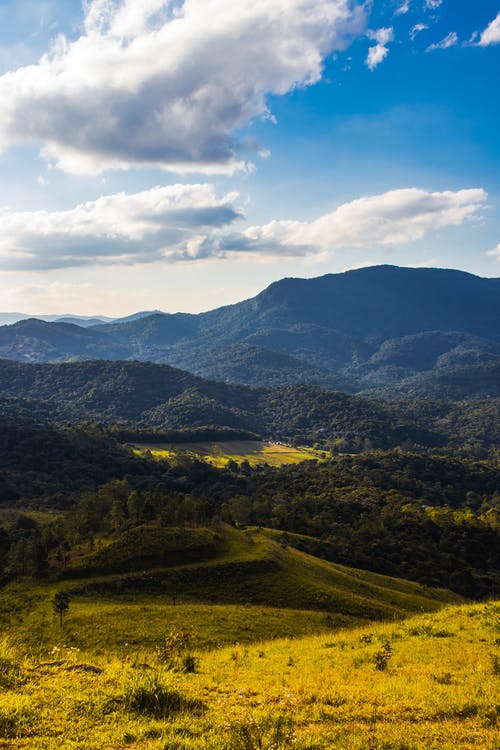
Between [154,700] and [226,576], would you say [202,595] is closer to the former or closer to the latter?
[226,576]

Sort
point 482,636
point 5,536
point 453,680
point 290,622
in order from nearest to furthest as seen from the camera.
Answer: point 453,680 → point 482,636 → point 290,622 → point 5,536

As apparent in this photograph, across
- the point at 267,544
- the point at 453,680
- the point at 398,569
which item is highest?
the point at 453,680

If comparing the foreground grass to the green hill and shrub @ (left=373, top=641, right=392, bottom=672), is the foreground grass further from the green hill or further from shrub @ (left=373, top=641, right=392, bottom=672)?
the green hill

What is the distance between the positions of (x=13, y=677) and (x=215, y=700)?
225 inches

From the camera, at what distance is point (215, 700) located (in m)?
12.4

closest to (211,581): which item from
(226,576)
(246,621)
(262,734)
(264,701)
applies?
(226,576)

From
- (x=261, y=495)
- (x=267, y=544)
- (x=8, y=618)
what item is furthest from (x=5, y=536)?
(x=261, y=495)

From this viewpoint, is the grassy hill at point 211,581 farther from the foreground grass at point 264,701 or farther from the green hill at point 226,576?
the foreground grass at point 264,701

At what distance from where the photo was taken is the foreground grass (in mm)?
9352

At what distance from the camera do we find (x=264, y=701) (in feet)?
40.5

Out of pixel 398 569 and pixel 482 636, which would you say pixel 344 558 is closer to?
pixel 398 569

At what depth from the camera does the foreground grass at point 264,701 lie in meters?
9.35

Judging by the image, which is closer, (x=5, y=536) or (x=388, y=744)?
(x=388, y=744)

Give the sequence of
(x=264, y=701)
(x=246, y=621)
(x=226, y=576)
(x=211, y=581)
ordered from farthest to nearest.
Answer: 1. (x=226, y=576)
2. (x=211, y=581)
3. (x=246, y=621)
4. (x=264, y=701)
